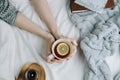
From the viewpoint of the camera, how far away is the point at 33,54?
1117 millimetres

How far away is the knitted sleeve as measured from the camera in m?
1.15

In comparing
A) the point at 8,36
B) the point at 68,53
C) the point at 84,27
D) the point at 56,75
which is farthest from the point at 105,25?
the point at 8,36

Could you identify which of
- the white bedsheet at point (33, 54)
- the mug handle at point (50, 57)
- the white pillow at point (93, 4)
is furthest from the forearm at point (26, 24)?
the white pillow at point (93, 4)

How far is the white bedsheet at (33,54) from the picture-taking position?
106cm

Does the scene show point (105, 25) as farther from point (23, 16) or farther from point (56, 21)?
point (23, 16)

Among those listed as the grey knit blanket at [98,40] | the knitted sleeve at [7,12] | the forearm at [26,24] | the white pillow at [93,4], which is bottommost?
the grey knit blanket at [98,40]

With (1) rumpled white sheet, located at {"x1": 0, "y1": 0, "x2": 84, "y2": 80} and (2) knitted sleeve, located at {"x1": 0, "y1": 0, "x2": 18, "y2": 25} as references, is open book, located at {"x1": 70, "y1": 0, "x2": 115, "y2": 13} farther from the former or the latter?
(2) knitted sleeve, located at {"x1": 0, "y1": 0, "x2": 18, "y2": 25}

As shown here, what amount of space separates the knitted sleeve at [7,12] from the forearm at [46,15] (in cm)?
12

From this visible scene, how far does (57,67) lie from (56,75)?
42mm

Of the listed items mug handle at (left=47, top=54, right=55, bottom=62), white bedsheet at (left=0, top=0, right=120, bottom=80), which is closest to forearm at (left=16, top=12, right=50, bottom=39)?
white bedsheet at (left=0, top=0, right=120, bottom=80)

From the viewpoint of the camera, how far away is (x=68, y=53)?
1.07m

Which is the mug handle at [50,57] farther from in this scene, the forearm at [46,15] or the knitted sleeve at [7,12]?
the knitted sleeve at [7,12]

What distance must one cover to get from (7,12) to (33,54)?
0.24m

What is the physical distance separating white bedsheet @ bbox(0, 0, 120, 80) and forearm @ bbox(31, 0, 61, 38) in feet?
0.12
